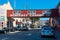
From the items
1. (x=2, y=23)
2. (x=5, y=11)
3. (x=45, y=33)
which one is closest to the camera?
(x=45, y=33)

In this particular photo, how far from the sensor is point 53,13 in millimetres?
65875

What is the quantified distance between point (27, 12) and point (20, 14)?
237cm

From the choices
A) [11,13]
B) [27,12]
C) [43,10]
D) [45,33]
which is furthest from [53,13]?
[45,33]

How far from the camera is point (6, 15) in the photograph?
67.1 meters

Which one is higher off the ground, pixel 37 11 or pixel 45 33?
pixel 37 11

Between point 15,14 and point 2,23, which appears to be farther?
point 15,14

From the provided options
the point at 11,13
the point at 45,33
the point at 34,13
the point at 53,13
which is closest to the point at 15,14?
the point at 11,13

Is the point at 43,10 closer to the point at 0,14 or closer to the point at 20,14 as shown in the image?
the point at 20,14

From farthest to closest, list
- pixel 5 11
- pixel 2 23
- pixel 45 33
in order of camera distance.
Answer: pixel 5 11, pixel 2 23, pixel 45 33

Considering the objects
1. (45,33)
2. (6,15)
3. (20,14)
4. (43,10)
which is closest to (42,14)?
(43,10)

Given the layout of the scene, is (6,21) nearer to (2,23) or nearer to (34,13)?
(2,23)

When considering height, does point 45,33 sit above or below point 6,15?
below

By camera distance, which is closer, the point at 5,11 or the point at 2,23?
the point at 2,23

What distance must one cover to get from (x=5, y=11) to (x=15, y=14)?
133 inches
